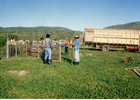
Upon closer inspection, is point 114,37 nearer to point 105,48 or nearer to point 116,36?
point 116,36

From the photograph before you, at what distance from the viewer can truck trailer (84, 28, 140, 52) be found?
19031mm

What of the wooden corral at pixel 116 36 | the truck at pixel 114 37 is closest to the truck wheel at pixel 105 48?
the truck at pixel 114 37

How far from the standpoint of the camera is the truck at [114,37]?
19031 millimetres

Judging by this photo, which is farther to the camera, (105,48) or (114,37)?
(105,48)

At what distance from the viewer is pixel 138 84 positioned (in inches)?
200

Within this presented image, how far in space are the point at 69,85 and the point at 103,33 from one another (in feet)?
51.3

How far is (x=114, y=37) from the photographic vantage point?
19.2m

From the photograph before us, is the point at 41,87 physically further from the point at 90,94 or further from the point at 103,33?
the point at 103,33

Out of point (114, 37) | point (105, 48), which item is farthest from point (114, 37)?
point (105, 48)

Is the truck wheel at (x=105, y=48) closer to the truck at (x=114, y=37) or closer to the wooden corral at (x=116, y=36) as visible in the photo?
the truck at (x=114, y=37)

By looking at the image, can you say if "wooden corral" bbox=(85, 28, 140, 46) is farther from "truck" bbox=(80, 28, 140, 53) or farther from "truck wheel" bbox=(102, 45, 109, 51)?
"truck wheel" bbox=(102, 45, 109, 51)

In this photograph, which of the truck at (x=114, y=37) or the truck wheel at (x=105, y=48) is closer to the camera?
the truck at (x=114, y=37)

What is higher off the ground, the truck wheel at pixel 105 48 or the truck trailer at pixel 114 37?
the truck trailer at pixel 114 37

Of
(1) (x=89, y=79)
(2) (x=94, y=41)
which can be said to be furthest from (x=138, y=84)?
(2) (x=94, y=41)
